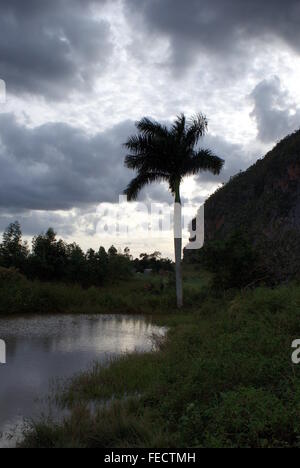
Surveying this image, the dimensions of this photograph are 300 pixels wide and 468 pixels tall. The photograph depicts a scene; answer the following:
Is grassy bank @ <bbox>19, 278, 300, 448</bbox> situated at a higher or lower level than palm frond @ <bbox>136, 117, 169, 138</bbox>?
Result: lower

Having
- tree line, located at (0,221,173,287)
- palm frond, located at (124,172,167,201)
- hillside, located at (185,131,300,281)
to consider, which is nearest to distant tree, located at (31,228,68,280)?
tree line, located at (0,221,173,287)

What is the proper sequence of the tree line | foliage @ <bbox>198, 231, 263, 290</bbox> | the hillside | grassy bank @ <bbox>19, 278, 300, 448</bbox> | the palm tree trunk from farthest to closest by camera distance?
the tree line
the hillside
the palm tree trunk
foliage @ <bbox>198, 231, 263, 290</bbox>
grassy bank @ <bbox>19, 278, 300, 448</bbox>

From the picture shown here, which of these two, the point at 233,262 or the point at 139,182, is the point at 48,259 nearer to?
the point at 139,182

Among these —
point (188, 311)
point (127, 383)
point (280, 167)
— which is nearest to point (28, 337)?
point (127, 383)

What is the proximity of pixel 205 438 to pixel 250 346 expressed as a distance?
330 centimetres

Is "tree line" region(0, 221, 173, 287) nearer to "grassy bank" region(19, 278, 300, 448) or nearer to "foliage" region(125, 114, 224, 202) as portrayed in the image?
"foliage" region(125, 114, 224, 202)

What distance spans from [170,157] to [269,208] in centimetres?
1869

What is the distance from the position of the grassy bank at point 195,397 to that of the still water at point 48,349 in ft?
1.95

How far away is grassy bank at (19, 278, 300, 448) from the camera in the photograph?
504cm

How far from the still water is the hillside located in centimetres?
746

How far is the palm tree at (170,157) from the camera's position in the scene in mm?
21391

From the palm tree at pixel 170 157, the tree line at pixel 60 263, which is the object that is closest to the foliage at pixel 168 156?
the palm tree at pixel 170 157

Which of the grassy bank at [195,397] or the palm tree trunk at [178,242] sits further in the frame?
the palm tree trunk at [178,242]

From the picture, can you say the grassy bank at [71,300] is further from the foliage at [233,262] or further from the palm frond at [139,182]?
the palm frond at [139,182]
